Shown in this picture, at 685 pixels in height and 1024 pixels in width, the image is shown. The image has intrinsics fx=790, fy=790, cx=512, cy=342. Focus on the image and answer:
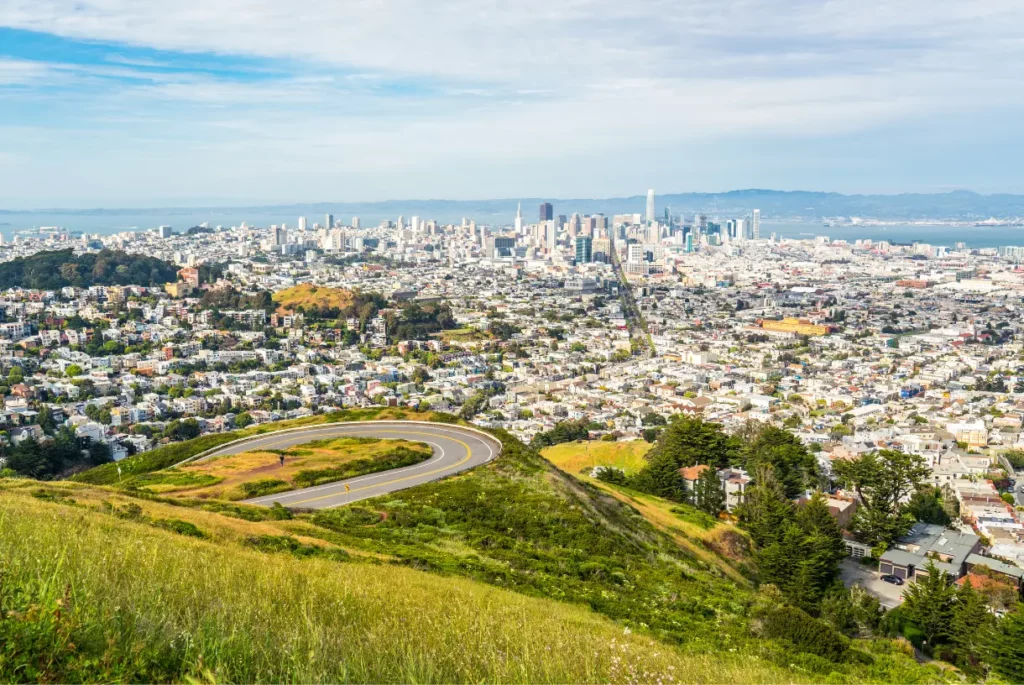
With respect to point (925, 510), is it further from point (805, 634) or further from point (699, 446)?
point (805, 634)

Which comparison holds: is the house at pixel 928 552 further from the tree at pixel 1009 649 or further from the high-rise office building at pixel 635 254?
the high-rise office building at pixel 635 254

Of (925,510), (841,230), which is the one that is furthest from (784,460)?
(841,230)

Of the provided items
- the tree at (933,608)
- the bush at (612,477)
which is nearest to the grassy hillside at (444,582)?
the tree at (933,608)

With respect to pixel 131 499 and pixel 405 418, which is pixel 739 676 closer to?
pixel 131 499

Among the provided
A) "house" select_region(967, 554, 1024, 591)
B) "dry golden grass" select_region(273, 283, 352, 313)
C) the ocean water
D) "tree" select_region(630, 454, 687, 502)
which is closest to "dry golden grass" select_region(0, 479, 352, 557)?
"tree" select_region(630, 454, 687, 502)

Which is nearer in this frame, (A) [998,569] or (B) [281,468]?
(B) [281,468]

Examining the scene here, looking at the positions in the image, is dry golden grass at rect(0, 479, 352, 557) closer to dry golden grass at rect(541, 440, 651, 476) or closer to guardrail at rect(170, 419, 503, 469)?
guardrail at rect(170, 419, 503, 469)

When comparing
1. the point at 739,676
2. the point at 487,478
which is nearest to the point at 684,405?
the point at 487,478
